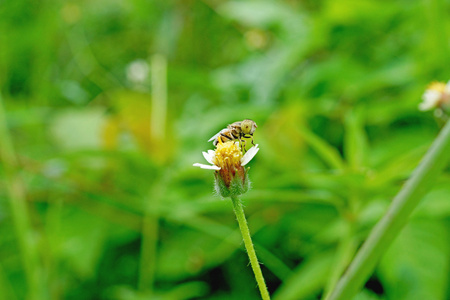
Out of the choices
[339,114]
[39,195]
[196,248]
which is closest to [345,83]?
[339,114]

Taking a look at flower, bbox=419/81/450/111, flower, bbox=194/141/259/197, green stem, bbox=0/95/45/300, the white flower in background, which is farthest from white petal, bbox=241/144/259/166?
the white flower in background

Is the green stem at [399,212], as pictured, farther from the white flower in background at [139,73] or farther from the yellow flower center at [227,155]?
the white flower in background at [139,73]

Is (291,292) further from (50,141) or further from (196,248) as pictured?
(50,141)

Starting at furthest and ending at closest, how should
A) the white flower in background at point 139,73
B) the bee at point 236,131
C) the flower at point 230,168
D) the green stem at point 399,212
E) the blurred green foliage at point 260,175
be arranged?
the white flower in background at point 139,73, the blurred green foliage at point 260,175, the bee at point 236,131, the flower at point 230,168, the green stem at point 399,212

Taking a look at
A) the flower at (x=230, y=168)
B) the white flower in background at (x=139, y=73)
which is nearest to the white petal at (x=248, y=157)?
the flower at (x=230, y=168)

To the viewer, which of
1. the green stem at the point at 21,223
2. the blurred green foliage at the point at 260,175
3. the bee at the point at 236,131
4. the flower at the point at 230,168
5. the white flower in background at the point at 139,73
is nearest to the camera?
the flower at the point at 230,168

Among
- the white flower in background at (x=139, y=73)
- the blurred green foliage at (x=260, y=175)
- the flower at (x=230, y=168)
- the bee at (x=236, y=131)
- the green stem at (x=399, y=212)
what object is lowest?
the green stem at (x=399, y=212)

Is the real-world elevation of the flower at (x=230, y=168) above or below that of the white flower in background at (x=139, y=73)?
below
